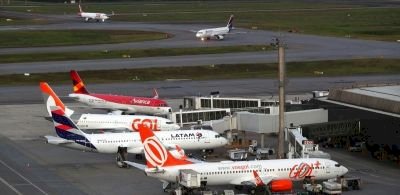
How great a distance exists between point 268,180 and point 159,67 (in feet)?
292

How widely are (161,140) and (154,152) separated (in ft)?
56.8

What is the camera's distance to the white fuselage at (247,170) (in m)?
71.2

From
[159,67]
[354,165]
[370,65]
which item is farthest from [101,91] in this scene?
[354,165]

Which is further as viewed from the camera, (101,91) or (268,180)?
(101,91)

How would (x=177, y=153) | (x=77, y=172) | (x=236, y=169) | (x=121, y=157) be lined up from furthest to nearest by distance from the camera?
(x=121, y=157) → (x=77, y=172) → (x=177, y=153) → (x=236, y=169)

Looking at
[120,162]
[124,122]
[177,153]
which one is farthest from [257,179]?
[124,122]

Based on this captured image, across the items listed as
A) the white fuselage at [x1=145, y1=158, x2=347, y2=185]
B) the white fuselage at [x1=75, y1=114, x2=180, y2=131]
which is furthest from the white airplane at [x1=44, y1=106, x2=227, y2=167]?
the white fuselage at [x1=145, y1=158, x2=347, y2=185]

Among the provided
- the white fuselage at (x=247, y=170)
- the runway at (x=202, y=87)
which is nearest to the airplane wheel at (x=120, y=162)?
the white fuselage at (x=247, y=170)

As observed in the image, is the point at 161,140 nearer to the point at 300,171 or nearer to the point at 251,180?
the point at 251,180

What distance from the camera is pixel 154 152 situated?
70312 millimetres

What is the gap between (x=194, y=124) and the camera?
104m

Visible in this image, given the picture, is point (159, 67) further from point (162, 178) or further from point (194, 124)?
point (162, 178)

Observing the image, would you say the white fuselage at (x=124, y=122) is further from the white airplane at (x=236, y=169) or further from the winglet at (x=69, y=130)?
the white airplane at (x=236, y=169)

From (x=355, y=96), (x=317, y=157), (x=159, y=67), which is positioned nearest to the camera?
(x=317, y=157)
